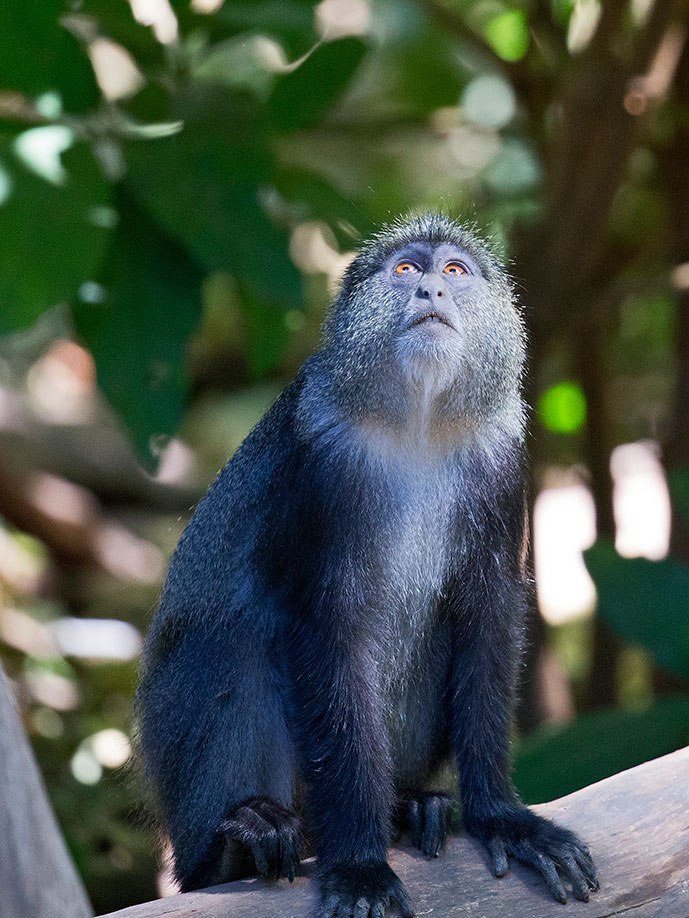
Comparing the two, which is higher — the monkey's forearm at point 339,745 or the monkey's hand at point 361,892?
the monkey's forearm at point 339,745

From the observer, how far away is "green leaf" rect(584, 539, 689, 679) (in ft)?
15.1

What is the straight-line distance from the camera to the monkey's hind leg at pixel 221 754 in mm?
3410

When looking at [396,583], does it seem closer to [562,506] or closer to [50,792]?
[50,792]

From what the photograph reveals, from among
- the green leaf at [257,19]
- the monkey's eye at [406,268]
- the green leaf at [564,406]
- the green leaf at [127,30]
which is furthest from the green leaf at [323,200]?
the green leaf at [564,406]

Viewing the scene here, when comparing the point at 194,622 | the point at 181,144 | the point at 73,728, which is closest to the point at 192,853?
the point at 194,622

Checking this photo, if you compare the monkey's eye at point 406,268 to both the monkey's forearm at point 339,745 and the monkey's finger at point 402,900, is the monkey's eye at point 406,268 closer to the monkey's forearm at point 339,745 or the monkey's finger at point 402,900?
the monkey's forearm at point 339,745

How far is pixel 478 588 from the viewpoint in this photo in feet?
11.8

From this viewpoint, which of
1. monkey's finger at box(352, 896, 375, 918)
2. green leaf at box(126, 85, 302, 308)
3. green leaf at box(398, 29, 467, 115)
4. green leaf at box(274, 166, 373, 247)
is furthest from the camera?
green leaf at box(398, 29, 467, 115)

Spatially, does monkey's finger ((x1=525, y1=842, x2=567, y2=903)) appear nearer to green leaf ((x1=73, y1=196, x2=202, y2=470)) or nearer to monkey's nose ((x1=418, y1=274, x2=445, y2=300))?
monkey's nose ((x1=418, y1=274, x2=445, y2=300))

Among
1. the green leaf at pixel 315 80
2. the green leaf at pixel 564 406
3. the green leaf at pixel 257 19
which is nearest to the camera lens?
the green leaf at pixel 257 19

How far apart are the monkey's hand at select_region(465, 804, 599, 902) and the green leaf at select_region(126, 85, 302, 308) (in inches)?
82.9

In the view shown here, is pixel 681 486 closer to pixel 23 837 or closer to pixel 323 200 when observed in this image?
pixel 323 200

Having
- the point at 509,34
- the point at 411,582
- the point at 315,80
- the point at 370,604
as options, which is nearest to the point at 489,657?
the point at 411,582

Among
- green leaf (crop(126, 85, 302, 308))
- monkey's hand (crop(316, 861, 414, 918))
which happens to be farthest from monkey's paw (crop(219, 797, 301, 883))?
green leaf (crop(126, 85, 302, 308))
